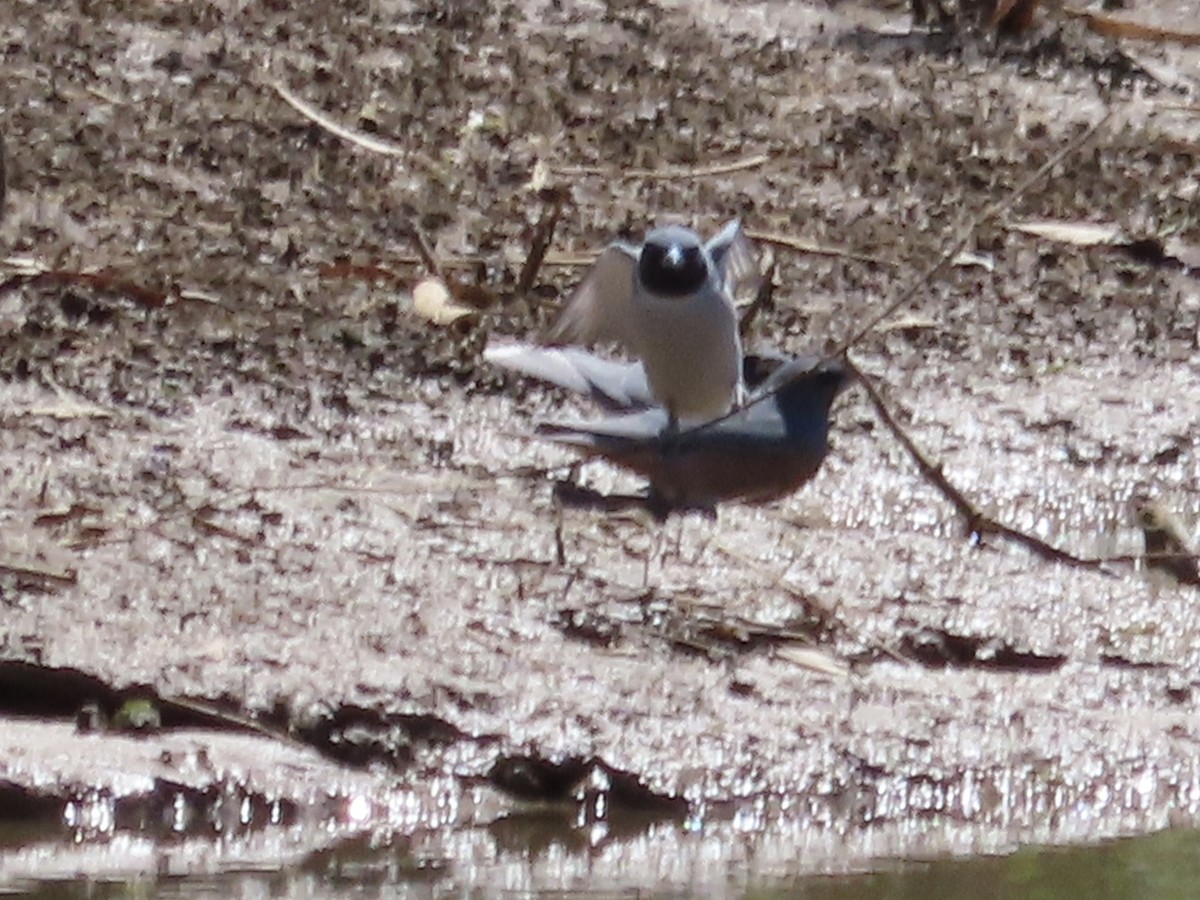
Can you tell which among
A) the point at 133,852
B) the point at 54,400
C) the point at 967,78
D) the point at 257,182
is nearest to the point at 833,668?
the point at 133,852

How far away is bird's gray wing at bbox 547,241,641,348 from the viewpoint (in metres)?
5.04

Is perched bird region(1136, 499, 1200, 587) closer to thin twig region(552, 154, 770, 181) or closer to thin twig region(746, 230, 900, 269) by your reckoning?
thin twig region(746, 230, 900, 269)

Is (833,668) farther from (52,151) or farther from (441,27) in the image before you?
(441,27)

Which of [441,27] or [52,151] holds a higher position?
[441,27]

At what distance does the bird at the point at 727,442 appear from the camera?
14.0 feet

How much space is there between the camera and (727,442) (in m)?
4.28

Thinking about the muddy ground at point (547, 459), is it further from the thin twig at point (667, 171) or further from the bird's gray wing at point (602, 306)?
the bird's gray wing at point (602, 306)

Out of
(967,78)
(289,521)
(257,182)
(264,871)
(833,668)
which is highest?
(967,78)

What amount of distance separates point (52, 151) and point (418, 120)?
911mm

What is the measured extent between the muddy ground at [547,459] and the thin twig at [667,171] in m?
0.01

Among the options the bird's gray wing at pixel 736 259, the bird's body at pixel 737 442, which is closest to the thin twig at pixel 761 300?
the bird's gray wing at pixel 736 259

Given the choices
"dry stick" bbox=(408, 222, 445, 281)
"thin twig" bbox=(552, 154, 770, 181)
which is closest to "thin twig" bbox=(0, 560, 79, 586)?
"dry stick" bbox=(408, 222, 445, 281)

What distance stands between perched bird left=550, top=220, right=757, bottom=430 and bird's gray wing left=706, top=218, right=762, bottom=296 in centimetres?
1

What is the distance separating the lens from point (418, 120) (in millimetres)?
6246
